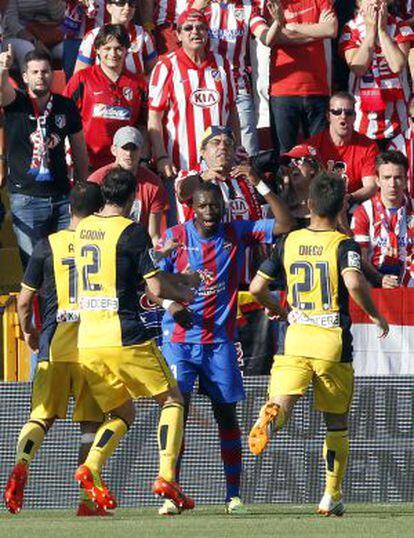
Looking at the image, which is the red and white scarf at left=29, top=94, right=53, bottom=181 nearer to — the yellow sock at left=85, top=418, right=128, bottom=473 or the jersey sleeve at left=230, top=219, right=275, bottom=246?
the jersey sleeve at left=230, top=219, right=275, bottom=246

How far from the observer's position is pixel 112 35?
13.9 meters

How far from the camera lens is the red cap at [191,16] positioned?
1404 cm

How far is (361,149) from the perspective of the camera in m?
14.2

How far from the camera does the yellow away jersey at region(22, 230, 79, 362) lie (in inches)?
416

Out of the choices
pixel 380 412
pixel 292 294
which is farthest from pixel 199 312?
pixel 380 412

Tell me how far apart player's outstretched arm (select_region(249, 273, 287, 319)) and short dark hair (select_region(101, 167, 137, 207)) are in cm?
101

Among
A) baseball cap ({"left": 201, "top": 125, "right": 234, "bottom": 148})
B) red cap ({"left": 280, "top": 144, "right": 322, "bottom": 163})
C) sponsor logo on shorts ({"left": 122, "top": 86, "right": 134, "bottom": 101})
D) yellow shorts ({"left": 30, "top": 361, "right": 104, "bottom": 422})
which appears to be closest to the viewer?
yellow shorts ({"left": 30, "top": 361, "right": 104, "bottom": 422})

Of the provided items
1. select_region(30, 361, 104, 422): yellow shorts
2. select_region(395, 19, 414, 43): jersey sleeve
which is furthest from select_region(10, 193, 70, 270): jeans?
select_region(395, 19, 414, 43): jersey sleeve

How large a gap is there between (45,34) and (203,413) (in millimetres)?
5180

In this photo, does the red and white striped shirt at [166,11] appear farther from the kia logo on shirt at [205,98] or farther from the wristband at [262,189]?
the wristband at [262,189]

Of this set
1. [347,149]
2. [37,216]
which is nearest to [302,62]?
[347,149]

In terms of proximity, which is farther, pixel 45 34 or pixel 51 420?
pixel 45 34

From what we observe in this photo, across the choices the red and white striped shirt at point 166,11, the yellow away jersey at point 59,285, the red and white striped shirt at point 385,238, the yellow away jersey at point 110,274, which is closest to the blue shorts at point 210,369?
the yellow away jersey at point 110,274

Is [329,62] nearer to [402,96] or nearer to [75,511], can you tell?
[402,96]
